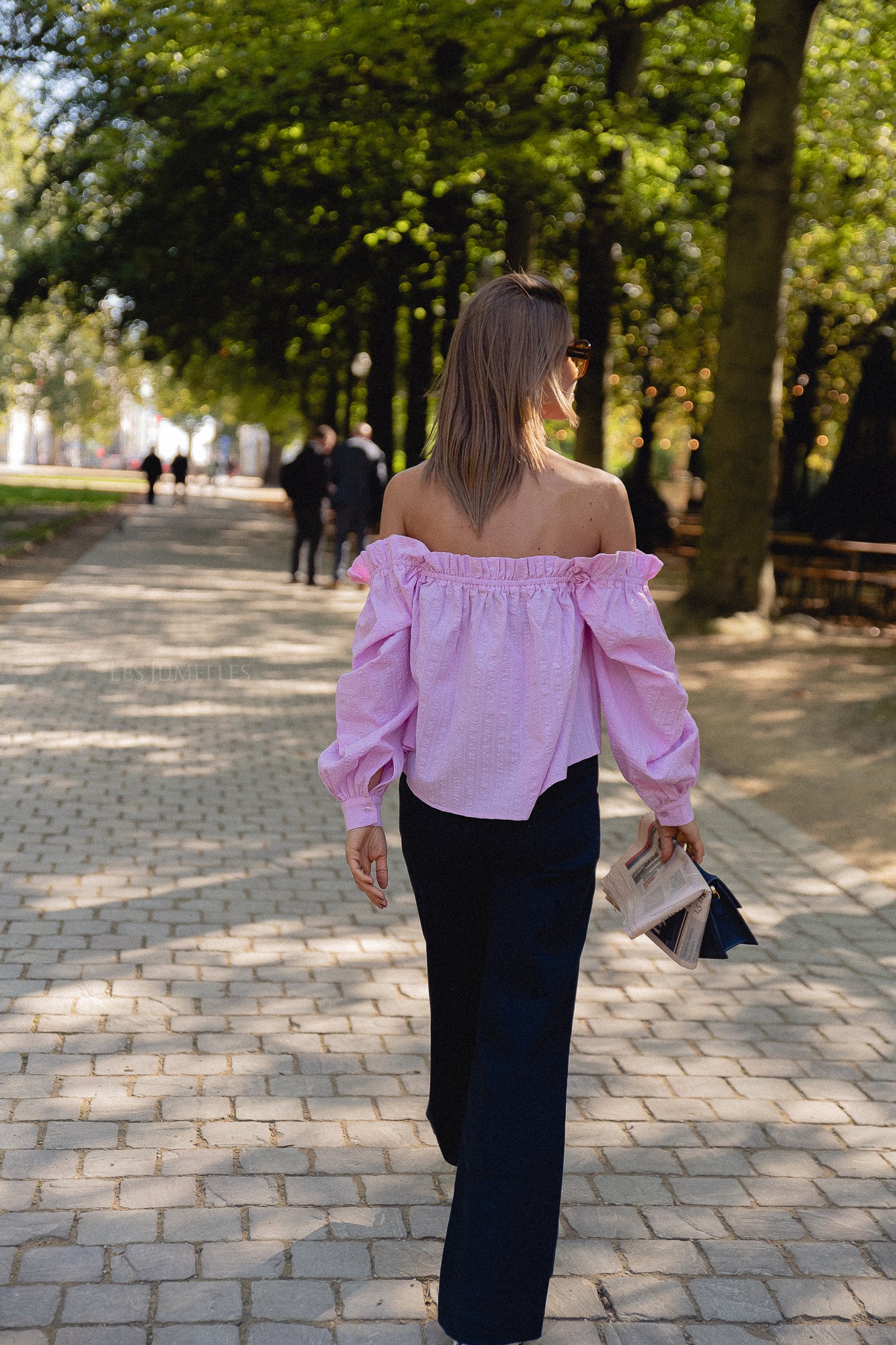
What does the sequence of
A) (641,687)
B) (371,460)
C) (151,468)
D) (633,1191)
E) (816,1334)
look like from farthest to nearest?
(151,468) < (371,460) < (633,1191) < (816,1334) < (641,687)

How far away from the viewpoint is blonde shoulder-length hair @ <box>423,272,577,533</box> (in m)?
2.72

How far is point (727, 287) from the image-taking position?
529 inches

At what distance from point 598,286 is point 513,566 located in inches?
705

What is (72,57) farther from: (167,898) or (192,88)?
(167,898)

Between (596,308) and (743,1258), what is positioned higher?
(596,308)

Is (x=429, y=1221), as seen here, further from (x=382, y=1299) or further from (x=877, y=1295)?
(x=877, y=1295)

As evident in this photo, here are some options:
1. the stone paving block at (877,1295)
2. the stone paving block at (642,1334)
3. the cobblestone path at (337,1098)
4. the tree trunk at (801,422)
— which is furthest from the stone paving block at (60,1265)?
the tree trunk at (801,422)

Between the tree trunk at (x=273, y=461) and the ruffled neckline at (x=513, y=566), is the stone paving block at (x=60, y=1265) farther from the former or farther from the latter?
the tree trunk at (x=273, y=461)

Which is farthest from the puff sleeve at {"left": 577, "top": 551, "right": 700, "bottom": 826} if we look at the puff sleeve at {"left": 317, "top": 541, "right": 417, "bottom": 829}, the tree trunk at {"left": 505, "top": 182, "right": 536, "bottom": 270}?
the tree trunk at {"left": 505, "top": 182, "right": 536, "bottom": 270}

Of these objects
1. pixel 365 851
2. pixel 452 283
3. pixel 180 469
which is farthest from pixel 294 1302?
pixel 180 469

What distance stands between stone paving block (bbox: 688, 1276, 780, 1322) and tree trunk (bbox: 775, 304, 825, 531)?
22.7m

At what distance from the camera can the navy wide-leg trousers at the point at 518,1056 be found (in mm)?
2748

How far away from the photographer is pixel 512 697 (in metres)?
2.75

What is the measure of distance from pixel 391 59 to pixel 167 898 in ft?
41.4
